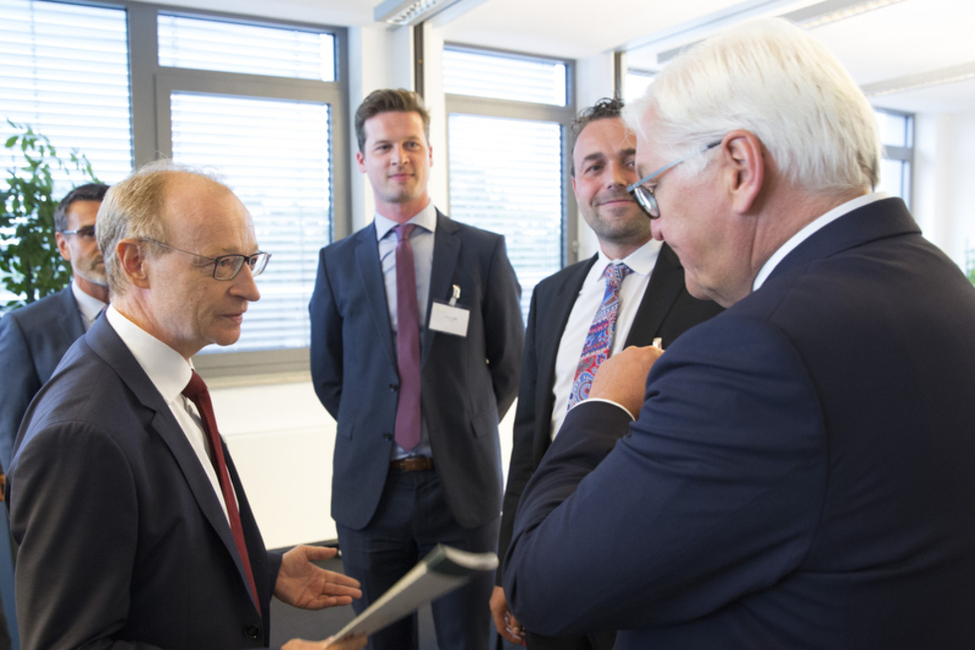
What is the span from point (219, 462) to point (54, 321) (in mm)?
1723

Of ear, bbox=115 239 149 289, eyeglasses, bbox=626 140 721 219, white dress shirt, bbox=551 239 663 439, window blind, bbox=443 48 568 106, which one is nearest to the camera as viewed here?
eyeglasses, bbox=626 140 721 219

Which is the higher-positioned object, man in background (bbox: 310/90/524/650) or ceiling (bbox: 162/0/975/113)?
ceiling (bbox: 162/0/975/113)

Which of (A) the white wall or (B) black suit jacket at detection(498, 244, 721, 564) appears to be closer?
(B) black suit jacket at detection(498, 244, 721, 564)

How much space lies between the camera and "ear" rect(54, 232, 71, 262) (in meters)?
2.96

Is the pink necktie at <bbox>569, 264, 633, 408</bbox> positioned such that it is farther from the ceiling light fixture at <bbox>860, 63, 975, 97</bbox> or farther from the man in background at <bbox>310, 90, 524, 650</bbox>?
the ceiling light fixture at <bbox>860, 63, 975, 97</bbox>

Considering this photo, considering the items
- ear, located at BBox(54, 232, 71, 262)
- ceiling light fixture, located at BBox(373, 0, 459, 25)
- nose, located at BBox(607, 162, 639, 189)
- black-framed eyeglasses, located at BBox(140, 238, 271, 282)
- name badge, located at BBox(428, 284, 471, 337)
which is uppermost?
ceiling light fixture, located at BBox(373, 0, 459, 25)

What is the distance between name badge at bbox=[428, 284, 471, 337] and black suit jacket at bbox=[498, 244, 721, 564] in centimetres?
38

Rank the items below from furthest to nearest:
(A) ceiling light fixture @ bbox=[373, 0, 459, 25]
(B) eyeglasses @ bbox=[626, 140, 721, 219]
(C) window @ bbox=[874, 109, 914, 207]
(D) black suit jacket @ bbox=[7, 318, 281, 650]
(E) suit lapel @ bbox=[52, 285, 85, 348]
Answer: (C) window @ bbox=[874, 109, 914, 207]
(A) ceiling light fixture @ bbox=[373, 0, 459, 25]
(E) suit lapel @ bbox=[52, 285, 85, 348]
(D) black suit jacket @ bbox=[7, 318, 281, 650]
(B) eyeglasses @ bbox=[626, 140, 721, 219]

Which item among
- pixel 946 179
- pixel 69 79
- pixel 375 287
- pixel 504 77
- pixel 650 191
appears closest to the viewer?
pixel 650 191

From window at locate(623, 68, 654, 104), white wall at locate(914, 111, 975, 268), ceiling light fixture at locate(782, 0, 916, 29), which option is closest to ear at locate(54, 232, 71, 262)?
ceiling light fixture at locate(782, 0, 916, 29)

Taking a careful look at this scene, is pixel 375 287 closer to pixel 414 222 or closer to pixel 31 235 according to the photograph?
pixel 414 222

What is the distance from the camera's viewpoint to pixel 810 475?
70 centimetres

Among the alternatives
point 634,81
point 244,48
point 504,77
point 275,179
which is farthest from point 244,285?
point 634,81

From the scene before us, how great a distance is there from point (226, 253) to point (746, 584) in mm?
1154
